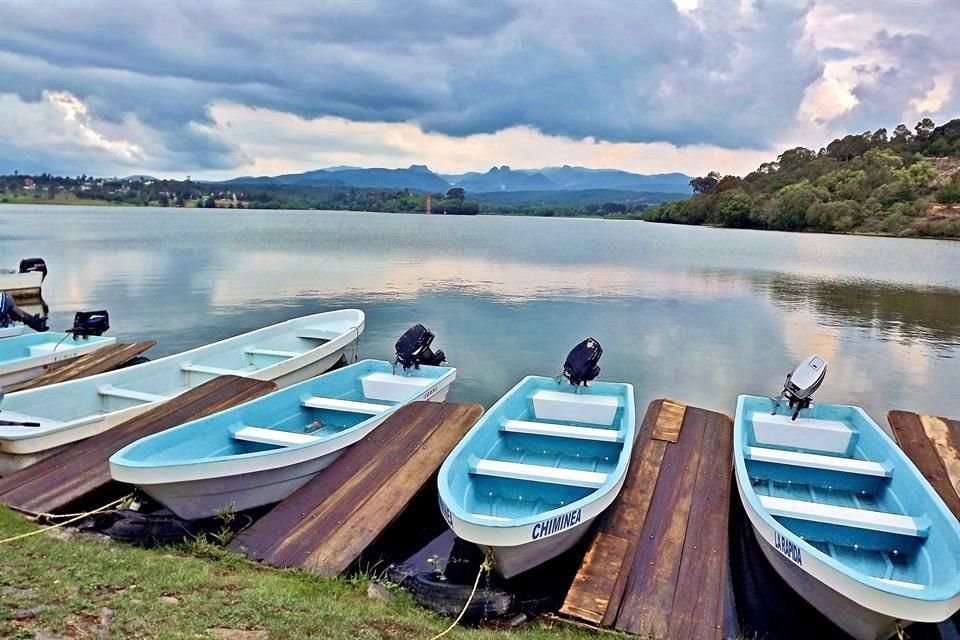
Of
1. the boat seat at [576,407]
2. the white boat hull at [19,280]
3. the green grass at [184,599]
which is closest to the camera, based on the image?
the green grass at [184,599]

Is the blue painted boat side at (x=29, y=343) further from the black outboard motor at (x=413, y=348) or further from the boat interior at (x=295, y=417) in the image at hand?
the black outboard motor at (x=413, y=348)

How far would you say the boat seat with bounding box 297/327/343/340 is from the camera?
13.7m

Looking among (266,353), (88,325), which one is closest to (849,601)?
(266,353)

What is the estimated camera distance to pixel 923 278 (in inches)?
1426

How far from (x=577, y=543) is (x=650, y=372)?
10931 mm

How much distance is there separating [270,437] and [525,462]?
3.02m

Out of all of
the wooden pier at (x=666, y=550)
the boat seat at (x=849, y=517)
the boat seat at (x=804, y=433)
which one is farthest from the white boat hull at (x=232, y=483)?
the boat seat at (x=804, y=433)

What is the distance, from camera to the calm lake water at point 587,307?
16.3 metres

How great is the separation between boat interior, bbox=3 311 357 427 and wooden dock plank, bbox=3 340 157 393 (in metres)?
1.75

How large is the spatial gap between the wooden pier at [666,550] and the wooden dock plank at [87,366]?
9271 mm

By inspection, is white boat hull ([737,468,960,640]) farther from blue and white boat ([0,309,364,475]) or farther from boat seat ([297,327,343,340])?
boat seat ([297,327,343,340])

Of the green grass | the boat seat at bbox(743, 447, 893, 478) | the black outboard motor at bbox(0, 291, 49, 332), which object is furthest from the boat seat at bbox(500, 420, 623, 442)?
the black outboard motor at bbox(0, 291, 49, 332)

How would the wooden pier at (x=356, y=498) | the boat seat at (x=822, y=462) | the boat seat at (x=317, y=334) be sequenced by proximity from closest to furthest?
1. the wooden pier at (x=356, y=498)
2. the boat seat at (x=822, y=462)
3. the boat seat at (x=317, y=334)

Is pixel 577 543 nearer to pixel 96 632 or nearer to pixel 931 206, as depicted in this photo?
pixel 96 632
